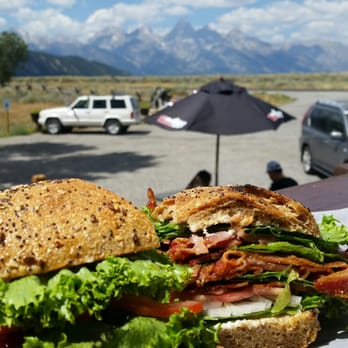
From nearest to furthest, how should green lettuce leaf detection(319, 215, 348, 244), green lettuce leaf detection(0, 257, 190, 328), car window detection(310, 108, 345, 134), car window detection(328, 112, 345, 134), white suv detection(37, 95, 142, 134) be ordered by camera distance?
green lettuce leaf detection(0, 257, 190, 328) < green lettuce leaf detection(319, 215, 348, 244) < car window detection(328, 112, 345, 134) < car window detection(310, 108, 345, 134) < white suv detection(37, 95, 142, 134)

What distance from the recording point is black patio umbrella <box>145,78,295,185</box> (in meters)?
8.40

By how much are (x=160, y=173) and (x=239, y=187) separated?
1570 cm

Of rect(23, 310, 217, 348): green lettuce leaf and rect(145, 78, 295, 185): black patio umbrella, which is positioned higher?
rect(23, 310, 217, 348): green lettuce leaf

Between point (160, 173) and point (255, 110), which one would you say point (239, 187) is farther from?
point (160, 173)

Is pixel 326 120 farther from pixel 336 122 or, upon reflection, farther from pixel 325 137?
pixel 336 122

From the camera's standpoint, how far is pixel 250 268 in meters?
2.79

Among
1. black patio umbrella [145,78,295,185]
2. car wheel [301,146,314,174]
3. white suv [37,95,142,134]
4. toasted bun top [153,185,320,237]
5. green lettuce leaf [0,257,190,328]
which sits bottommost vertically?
white suv [37,95,142,134]

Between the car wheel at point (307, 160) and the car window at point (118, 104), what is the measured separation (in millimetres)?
14232

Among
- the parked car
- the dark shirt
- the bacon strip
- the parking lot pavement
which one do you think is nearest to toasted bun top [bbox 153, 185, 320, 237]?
the bacon strip

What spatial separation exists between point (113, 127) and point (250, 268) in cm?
2731

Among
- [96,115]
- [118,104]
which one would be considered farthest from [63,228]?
[96,115]

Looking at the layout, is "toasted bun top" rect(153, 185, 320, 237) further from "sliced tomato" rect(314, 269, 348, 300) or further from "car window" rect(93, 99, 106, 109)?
"car window" rect(93, 99, 106, 109)

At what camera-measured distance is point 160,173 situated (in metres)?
18.7

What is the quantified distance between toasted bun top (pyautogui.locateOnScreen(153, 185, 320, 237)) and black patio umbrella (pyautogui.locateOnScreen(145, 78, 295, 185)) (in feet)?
17.5
